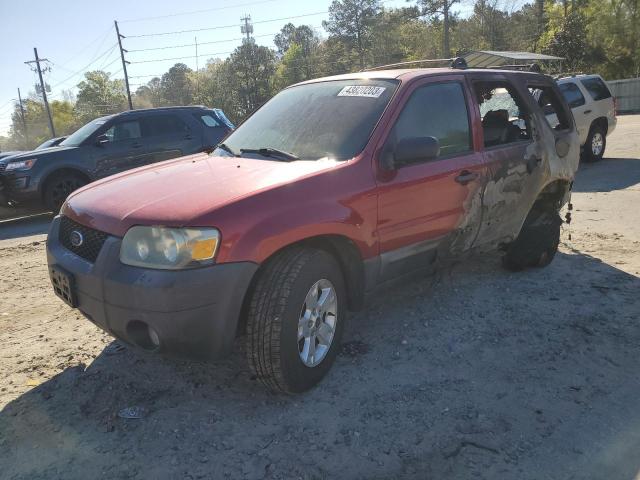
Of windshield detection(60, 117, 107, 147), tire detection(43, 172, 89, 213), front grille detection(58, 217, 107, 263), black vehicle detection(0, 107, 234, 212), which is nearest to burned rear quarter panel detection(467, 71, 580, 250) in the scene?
front grille detection(58, 217, 107, 263)

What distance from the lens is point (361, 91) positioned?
3.56 meters

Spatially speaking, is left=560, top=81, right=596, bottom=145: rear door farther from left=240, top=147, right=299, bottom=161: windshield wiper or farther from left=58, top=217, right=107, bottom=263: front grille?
left=58, top=217, right=107, bottom=263: front grille

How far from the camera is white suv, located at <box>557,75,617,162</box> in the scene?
1103 cm

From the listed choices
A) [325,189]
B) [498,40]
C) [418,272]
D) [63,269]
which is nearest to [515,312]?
[418,272]

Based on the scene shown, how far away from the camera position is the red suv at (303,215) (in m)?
2.52

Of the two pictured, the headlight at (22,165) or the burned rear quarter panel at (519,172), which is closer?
the burned rear quarter panel at (519,172)

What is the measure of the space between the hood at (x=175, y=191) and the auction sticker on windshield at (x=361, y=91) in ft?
2.27

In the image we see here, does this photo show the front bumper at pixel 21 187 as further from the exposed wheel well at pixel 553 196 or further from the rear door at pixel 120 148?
the exposed wheel well at pixel 553 196

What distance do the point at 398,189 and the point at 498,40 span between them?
55.4 meters

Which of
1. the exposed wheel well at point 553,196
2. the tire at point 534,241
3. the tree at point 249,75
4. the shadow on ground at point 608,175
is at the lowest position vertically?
the shadow on ground at point 608,175

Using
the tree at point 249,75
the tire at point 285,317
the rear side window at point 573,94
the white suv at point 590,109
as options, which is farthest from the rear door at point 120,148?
the tree at point 249,75

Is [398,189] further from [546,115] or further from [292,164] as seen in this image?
[546,115]

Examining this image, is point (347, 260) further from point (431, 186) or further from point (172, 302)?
point (172, 302)

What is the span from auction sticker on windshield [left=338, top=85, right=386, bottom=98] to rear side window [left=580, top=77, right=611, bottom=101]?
9809 millimetres
